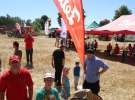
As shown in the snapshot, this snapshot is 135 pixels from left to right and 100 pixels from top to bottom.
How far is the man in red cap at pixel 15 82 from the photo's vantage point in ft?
22.0

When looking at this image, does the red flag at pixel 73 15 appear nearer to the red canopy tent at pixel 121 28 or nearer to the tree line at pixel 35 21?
the red canopy tent at pixel 121 28

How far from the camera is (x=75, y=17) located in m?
6.27

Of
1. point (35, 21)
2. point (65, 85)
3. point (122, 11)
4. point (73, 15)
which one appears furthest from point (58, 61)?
point (35, 21)

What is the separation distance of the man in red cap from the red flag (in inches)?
39.9

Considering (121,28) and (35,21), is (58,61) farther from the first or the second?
(35,21)

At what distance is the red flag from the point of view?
20.4ft

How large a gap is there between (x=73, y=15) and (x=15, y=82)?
4.76 ft

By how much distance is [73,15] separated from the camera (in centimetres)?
625

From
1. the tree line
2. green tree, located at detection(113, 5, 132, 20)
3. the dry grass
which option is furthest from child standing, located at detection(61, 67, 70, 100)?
green tree, located at detection(113, 5, 132, 20)

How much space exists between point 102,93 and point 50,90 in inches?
337

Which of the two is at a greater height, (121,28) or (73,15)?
(73,15)

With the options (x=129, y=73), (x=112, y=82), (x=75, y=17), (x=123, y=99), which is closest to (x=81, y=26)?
(x=75, y=17)

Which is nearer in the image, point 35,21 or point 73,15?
point 73,15

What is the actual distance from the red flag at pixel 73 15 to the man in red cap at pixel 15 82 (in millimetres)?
1013
